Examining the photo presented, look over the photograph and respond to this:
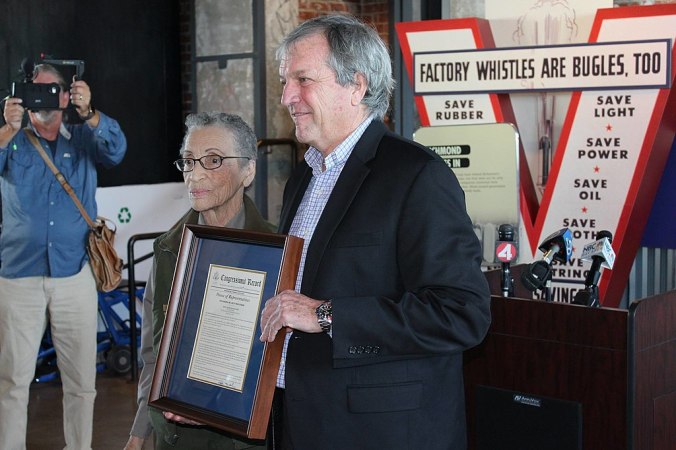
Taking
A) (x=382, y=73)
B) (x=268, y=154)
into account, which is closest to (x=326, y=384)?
(x=382, y=73)

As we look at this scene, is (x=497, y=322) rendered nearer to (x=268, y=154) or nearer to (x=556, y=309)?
(x=556, y=309)

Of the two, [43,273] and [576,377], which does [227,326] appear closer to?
[576,377]

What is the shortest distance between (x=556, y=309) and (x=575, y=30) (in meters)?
2.16

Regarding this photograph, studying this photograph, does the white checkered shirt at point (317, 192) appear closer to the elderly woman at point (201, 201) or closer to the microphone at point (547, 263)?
the elderly woman at point (201, 201)

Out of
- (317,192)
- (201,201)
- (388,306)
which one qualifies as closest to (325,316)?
(388,306)

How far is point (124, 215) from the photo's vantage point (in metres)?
7.41

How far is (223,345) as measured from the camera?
2230mm

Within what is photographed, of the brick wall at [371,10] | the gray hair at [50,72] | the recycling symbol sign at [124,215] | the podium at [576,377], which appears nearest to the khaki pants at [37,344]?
the gray hair at [50,72]

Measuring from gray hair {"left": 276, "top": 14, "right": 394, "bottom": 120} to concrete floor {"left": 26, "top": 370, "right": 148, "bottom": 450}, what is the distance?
3.55 metres

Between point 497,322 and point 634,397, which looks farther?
point 497,322

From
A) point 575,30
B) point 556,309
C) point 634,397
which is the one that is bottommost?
point 634,397

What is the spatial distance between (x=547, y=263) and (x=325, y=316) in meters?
1.31

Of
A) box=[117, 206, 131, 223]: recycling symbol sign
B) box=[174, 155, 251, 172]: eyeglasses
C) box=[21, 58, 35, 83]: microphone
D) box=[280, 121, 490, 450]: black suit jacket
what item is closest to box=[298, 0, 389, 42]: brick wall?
box=[117, 206, 131, 223]: recycling symbol sign

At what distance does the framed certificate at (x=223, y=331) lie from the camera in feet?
6.88
